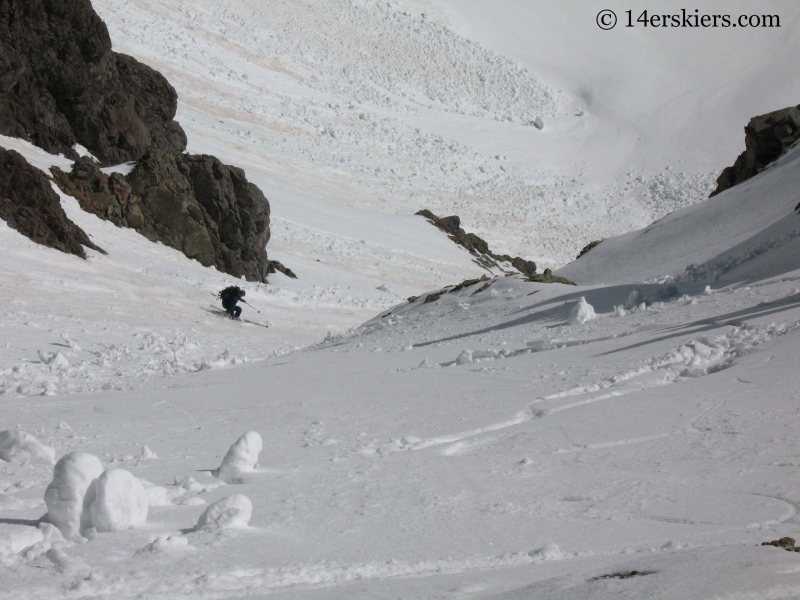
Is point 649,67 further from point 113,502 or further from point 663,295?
point 113,502

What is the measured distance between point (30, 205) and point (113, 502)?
17540 mm

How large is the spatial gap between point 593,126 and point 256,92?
89.6 feet

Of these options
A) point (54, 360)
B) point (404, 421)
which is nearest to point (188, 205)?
point (54, 360)

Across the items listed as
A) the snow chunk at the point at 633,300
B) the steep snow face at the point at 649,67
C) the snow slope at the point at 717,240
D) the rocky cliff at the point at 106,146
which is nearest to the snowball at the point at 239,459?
the snow chunk at the point at 633,300

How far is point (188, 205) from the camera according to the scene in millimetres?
26172

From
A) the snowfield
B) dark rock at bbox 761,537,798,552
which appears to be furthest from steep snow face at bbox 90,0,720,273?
dark rock at bbox 761,537,798,552

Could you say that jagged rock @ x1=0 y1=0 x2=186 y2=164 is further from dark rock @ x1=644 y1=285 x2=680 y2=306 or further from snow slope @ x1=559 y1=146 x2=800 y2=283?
dark rock @ x1=644 y1=285 x2=680 y2=306

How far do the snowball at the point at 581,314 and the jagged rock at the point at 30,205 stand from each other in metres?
13.0

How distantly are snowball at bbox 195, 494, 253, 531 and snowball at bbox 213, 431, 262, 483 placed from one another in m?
1.13

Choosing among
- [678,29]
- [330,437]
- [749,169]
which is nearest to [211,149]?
[749,169]

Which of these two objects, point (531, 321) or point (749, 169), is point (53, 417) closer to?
point (531, 321)

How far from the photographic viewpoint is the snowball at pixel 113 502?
4273mm

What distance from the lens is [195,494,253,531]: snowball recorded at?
439 cm

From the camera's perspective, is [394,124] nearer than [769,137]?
No
